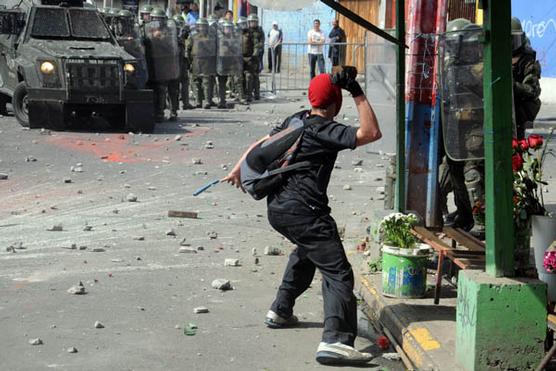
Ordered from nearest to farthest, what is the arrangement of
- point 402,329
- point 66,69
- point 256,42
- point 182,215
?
point 402,329
point 182,215
point 66,69
point 256,42

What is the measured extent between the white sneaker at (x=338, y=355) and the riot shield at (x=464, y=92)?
256 cm

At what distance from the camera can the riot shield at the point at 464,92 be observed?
8250 millimetres

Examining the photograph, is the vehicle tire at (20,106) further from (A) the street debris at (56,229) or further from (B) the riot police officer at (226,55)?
(A) the street debris at (56,229)

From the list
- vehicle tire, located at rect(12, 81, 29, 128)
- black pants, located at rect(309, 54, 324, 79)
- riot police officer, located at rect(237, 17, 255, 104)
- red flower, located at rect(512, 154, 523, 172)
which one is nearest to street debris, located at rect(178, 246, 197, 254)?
red flower, located at rect(512, 154, 523, 172)

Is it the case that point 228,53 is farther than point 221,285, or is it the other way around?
point 228,53

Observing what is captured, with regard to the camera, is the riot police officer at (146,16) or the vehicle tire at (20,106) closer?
the vehicle tire at (20,106)

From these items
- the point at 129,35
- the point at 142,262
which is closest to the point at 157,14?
the point at 129,35

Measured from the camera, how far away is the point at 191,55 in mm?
24906

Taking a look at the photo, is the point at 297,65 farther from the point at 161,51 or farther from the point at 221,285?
the point at 221,285

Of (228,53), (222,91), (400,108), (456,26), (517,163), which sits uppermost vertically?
(456,26)

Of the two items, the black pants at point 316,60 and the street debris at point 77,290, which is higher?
the black pants at point 316,60

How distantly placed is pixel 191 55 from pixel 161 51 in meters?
3.28

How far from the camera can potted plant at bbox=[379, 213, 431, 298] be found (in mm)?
7281

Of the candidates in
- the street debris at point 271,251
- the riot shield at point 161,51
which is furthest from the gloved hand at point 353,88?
the riot shield at point 161,51
